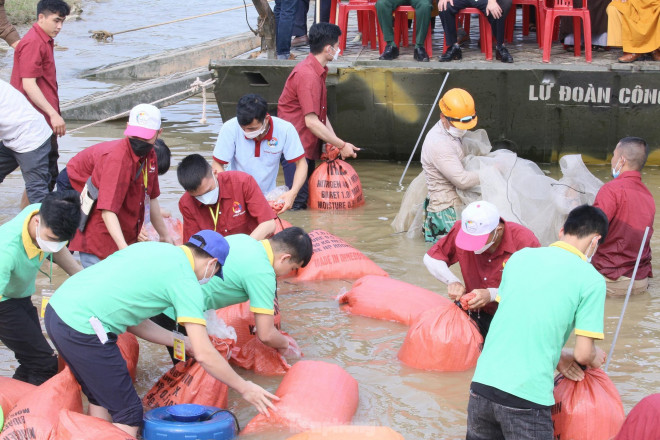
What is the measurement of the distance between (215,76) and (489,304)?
5.33 metres

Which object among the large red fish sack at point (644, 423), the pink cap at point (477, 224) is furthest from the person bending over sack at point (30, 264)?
the large red fish sack at point (644, 423)

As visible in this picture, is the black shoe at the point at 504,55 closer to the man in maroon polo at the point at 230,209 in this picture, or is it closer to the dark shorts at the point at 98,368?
the man in maroon polo at the point at 230,209

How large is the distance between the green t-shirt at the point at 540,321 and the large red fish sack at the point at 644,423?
0.29 meters

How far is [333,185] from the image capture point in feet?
25.2

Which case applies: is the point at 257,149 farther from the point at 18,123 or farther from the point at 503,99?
the point at 503,99

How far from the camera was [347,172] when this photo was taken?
771 cm

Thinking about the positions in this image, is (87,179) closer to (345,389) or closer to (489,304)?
(345,389)

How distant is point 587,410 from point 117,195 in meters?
2.63

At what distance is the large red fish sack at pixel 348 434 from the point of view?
11.2ft

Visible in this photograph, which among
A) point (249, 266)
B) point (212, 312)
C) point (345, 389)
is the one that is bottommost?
point (345, 389)

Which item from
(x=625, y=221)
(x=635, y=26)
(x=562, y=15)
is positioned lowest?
(x=625, y=221)

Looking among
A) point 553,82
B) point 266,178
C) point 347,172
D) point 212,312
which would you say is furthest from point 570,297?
point 553,82

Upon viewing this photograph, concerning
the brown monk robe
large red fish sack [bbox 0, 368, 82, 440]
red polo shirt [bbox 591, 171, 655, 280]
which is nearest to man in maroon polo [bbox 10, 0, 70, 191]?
large red fish sack [bbox 0, 368, 82, 440]

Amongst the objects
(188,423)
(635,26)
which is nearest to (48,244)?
(188,423)
